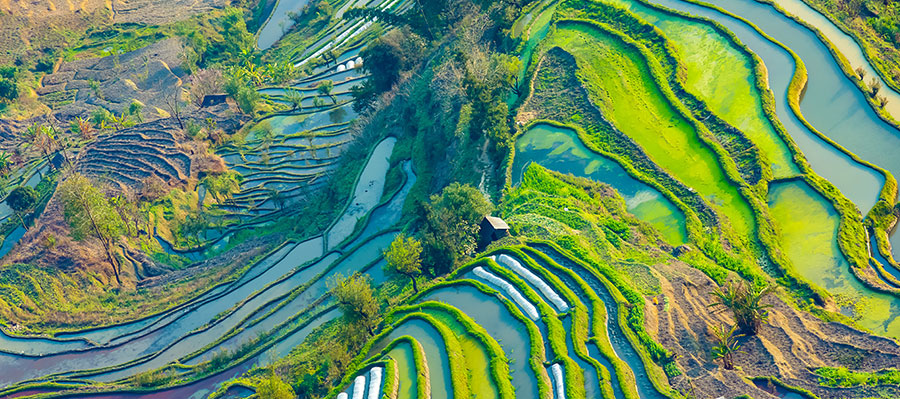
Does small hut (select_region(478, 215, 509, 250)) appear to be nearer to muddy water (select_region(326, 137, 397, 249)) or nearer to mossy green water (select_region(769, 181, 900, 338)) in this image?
mossy green water (select_region(769, 181, 900, 338))

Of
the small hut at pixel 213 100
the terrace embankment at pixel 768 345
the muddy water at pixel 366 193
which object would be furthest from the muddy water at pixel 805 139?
the small hut at pixel 213 100

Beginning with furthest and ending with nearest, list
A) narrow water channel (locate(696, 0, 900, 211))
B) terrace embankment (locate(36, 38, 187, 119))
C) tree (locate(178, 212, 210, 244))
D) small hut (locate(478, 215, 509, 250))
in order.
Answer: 1. terrace embankment (locate(36, 38, 187, 119))
2. tree (locate(178, 212, 210, 244))
3. narrow water channel (locate(696, 0, 900, 211))
4. small hut (locate(478, 215, 509, 250))

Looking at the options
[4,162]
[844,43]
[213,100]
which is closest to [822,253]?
[844,43]

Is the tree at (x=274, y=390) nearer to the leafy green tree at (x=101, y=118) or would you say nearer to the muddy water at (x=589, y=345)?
the muddy water at (x=589, y=345)

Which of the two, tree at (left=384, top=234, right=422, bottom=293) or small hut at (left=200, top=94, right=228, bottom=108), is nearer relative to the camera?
tree at (left=384, top=234, right=422, bottom=293)

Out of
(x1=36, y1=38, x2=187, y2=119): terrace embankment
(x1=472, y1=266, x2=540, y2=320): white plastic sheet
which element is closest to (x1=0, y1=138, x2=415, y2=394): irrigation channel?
(x1=472, y1=266, x2=540, y2=320): white plastic sheet

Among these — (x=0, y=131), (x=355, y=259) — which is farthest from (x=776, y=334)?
(x=0, y=131)
